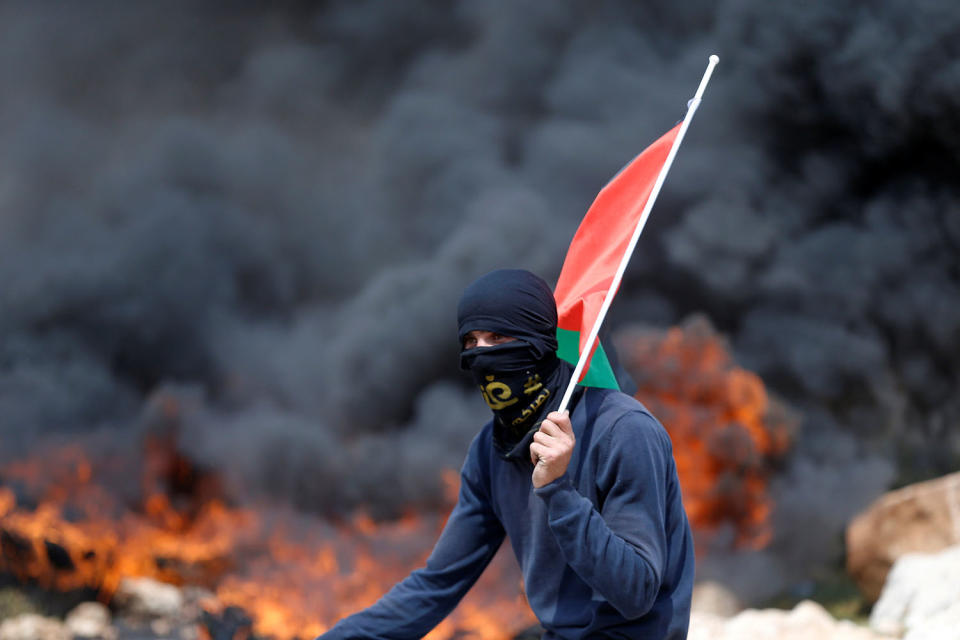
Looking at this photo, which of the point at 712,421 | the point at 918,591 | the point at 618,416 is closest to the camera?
the point at 618,416

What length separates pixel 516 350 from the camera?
2.42 m

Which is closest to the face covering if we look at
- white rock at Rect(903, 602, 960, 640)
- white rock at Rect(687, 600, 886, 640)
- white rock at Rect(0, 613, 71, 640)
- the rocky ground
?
the rocky ground

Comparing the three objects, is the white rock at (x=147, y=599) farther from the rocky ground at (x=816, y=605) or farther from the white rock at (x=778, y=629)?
the white rock at (x=778, y=629)

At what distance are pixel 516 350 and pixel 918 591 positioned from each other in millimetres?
4571

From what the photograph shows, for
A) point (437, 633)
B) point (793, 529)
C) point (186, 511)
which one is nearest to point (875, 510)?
point (793, 529)

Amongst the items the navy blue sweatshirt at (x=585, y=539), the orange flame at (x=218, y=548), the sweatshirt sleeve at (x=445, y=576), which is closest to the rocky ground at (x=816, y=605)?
the orange flame at (x=218, y=548)

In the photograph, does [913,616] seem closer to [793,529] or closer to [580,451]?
[580,451]

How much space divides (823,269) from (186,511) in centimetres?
947

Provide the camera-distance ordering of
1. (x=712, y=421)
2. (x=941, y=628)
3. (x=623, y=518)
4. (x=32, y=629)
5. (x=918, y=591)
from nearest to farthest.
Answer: (x=623, y=518), (x=941, y=628), (x=918, y=591), (x=32, y=629), (x=712, y=421)

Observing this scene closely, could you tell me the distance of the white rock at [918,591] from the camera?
519 cm

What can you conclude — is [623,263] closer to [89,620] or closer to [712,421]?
[712,421]

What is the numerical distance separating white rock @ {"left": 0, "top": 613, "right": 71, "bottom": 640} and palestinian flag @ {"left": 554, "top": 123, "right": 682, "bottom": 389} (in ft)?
31.0

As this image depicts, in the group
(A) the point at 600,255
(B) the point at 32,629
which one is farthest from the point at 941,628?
(B) the point at 32,629

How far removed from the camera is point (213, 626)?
5969mm
